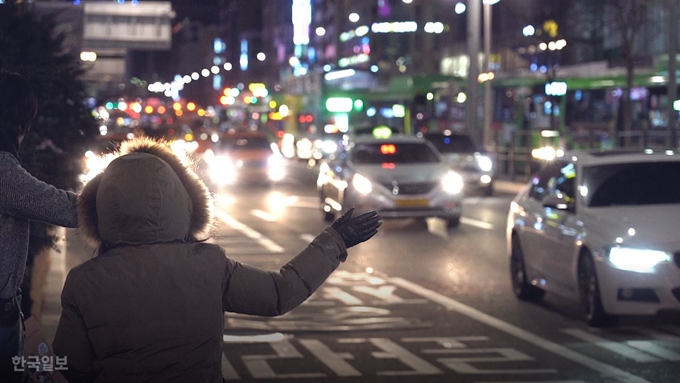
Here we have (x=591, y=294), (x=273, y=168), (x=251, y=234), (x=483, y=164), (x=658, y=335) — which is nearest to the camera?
(x=658, y=335)

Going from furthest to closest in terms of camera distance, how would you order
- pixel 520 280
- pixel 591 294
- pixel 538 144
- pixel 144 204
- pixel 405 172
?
pixel 538 144, pixel 405 172, pixel 520 280, pixel 591 294, pixel 144 204

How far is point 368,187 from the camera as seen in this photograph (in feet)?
73.5

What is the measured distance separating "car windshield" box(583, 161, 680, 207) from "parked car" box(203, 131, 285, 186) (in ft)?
88.5

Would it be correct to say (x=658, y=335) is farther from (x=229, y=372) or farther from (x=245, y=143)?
(x=245, y=143)

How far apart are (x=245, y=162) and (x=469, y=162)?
959 centimetres

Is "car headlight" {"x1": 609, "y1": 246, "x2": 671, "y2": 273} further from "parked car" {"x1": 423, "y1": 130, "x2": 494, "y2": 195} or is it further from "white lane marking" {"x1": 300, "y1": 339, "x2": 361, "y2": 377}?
"parked car" {"x1": 423, "y1": 130, "x2": 494, "y2": 195}

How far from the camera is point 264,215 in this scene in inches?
1053

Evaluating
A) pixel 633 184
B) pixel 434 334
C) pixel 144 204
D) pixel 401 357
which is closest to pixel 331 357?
→ pixel 401 357

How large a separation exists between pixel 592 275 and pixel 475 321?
1248 mm

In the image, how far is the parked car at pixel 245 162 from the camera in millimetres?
39000

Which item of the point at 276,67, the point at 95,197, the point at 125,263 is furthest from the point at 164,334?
the point at 276,67

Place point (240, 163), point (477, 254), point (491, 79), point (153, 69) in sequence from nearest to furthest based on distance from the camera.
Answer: point (477, 254) → point (240, 163) → point (491, 79) → point (153, 69)

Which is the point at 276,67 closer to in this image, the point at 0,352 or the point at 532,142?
the point at 532,142

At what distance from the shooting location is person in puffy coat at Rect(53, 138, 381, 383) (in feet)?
12.4
